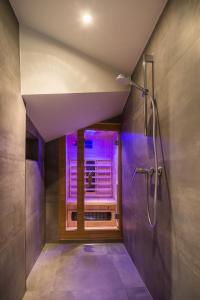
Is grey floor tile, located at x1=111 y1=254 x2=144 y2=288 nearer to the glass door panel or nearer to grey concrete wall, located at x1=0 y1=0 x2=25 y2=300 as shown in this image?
grey concrete wall, located at x1=0 y1=0 x2=25 y2=300

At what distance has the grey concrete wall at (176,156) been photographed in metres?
1.22

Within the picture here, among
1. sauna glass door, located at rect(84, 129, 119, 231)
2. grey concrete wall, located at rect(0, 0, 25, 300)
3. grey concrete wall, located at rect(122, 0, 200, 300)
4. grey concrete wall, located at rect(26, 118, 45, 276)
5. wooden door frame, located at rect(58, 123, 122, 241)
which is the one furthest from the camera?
sauna glass door, located at rect(84, 129, 119, 231)

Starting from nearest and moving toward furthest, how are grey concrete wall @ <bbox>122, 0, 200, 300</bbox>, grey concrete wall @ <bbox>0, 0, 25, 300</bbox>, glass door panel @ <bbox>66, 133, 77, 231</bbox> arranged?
1. grey concrete wall @ <bbox>122, 0, 200, 300</bbox>
2. grey concrete wall @ <bbox>0, 0, 25, 300</bbox>
3. glass door panel @ <bbox>66, 133, 77, 231</bbox>

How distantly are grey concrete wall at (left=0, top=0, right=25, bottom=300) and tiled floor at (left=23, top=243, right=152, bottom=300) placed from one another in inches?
13.6

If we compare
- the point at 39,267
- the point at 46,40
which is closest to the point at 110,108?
the point at 46,40

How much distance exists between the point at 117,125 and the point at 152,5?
2149mm

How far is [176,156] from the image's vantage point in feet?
4.75

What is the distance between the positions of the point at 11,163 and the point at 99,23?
1407 mm

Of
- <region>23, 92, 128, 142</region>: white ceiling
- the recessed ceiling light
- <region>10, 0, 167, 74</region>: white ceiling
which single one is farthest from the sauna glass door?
the recessed ceiling light

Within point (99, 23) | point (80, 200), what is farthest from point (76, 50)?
point (80, 200)

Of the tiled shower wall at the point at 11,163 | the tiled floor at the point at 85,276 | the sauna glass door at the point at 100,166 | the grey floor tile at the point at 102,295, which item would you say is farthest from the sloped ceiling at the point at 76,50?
the sauna glass door at the point at 100,166

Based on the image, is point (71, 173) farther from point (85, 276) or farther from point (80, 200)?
point (85, 276)

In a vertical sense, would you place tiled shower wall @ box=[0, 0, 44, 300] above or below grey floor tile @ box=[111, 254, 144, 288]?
above

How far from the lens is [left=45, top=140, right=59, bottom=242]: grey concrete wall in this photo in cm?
353
